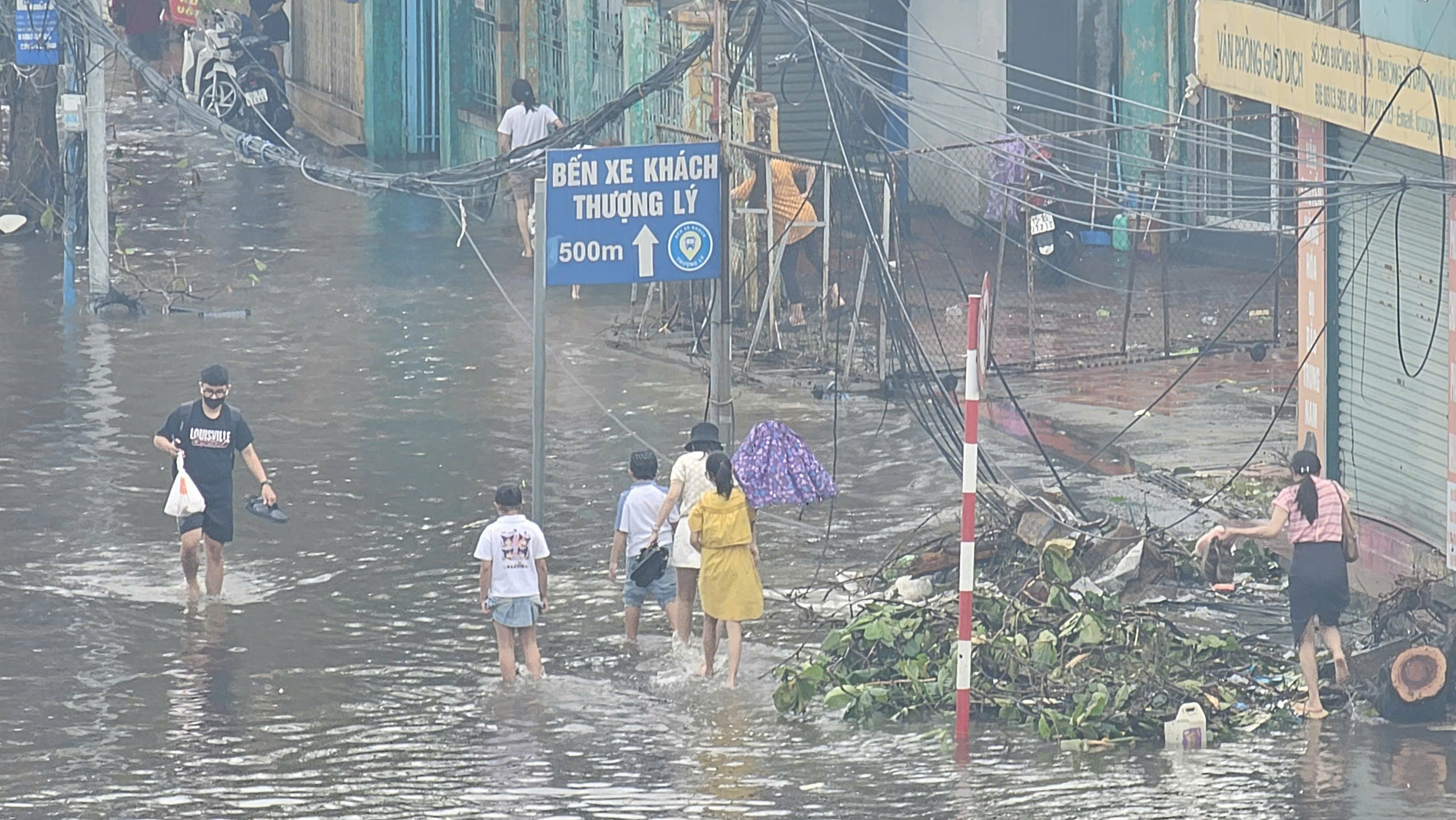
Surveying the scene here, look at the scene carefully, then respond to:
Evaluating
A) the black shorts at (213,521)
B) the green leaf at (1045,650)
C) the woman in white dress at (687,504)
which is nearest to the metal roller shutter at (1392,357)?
the green leaf at (1045,650)

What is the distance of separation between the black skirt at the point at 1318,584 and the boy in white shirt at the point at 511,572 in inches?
144

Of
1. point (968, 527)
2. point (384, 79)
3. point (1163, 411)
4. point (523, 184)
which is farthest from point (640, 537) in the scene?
point (384, 79)

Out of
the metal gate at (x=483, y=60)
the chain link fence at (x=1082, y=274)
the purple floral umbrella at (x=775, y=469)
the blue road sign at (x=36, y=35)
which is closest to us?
the purple floral umbrella at (x=775, y=469)

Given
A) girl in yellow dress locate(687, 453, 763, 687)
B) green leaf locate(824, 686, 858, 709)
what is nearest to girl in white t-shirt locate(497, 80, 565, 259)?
girl in yellow dress locate(687, 453, 763, 687)

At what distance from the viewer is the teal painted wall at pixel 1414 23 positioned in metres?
12.9

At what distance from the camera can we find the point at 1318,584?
1169 centimetres

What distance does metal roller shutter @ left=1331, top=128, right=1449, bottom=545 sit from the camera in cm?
1402

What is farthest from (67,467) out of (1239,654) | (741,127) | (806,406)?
(1239,654)

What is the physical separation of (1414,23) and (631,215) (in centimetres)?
451

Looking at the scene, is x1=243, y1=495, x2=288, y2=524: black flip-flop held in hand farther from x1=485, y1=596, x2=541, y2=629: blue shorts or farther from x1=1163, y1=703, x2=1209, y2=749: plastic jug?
x1=1163, y1=703, x2=1209, y2=749: plastic jug

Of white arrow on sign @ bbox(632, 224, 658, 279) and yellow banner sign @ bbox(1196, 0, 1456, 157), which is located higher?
yellow banner sign @ bbox(1196, 0, 1456, 157)

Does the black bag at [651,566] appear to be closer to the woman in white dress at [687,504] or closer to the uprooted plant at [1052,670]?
the woman in white dress at [687,504]

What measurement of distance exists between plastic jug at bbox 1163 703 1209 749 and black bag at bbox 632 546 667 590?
2923 mm

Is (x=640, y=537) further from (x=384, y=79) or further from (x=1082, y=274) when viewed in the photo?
(x=384, y=79)
